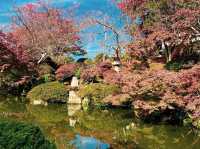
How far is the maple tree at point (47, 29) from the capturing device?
37844 millimetres

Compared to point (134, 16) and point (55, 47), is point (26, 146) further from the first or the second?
point (55, 47)

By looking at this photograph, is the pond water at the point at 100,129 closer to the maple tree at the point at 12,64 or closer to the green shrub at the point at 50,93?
the green shrub at the point at 50,93

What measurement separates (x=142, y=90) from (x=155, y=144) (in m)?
4.07

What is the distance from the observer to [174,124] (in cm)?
1812

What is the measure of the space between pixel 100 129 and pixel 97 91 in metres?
7.20

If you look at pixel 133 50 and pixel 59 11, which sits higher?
pixel 59 11

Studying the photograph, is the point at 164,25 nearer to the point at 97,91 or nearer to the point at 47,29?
the point at 97,91

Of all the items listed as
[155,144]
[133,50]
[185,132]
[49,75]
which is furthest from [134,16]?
[155,144]

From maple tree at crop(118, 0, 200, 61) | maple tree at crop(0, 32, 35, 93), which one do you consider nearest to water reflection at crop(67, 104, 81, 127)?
maple tree at crop(118, 0, 200, 61)

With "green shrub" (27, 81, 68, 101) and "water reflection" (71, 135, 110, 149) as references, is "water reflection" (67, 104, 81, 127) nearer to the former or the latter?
"green shrub" (27, 81, 68, 101)

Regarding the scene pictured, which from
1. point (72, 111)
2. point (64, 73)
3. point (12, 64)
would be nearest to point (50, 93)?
point (72, 111)

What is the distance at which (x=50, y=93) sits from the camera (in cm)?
2569

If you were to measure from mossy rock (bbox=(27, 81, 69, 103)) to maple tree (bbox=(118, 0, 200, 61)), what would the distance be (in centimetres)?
441

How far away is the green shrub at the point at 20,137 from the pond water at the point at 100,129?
199 inches
